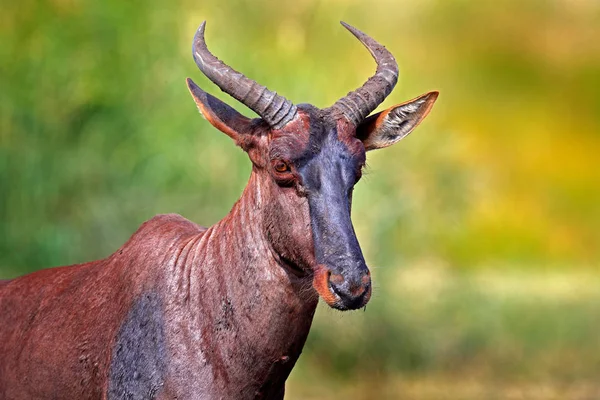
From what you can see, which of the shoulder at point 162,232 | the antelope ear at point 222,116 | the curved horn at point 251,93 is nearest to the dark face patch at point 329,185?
the curved horn at point 251,93

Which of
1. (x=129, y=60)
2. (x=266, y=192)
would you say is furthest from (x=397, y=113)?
(x=129, y=60)

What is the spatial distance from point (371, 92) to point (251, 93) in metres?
0.86

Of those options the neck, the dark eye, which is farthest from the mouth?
the dark eye

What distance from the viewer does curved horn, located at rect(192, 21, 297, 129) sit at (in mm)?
7473

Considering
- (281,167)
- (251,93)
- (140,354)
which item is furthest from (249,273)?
(251,93)

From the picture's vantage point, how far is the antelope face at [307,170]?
23.0 feet

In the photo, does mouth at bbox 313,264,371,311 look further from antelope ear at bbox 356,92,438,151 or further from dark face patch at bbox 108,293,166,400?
antelope ear at bbox 356,92,438,151

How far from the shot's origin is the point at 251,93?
24.7 ft

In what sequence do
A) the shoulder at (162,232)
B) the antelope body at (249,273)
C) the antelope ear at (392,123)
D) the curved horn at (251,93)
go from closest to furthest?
the antelope body at (249,273) → the curved horn at (251,93) → the antelope ear at (392,123) → the shoulder at (162,232)

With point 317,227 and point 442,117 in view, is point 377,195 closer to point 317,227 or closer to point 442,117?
point 442,117

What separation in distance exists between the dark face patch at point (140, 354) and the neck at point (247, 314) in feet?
0.49

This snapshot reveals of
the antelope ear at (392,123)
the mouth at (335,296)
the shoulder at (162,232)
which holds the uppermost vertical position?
the antelope ear at (392,123)

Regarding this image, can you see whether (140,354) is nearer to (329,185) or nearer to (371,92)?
(329,185)

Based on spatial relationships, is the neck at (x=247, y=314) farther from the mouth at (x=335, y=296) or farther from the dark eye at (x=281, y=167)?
the mouth at (x=335, y=296)
